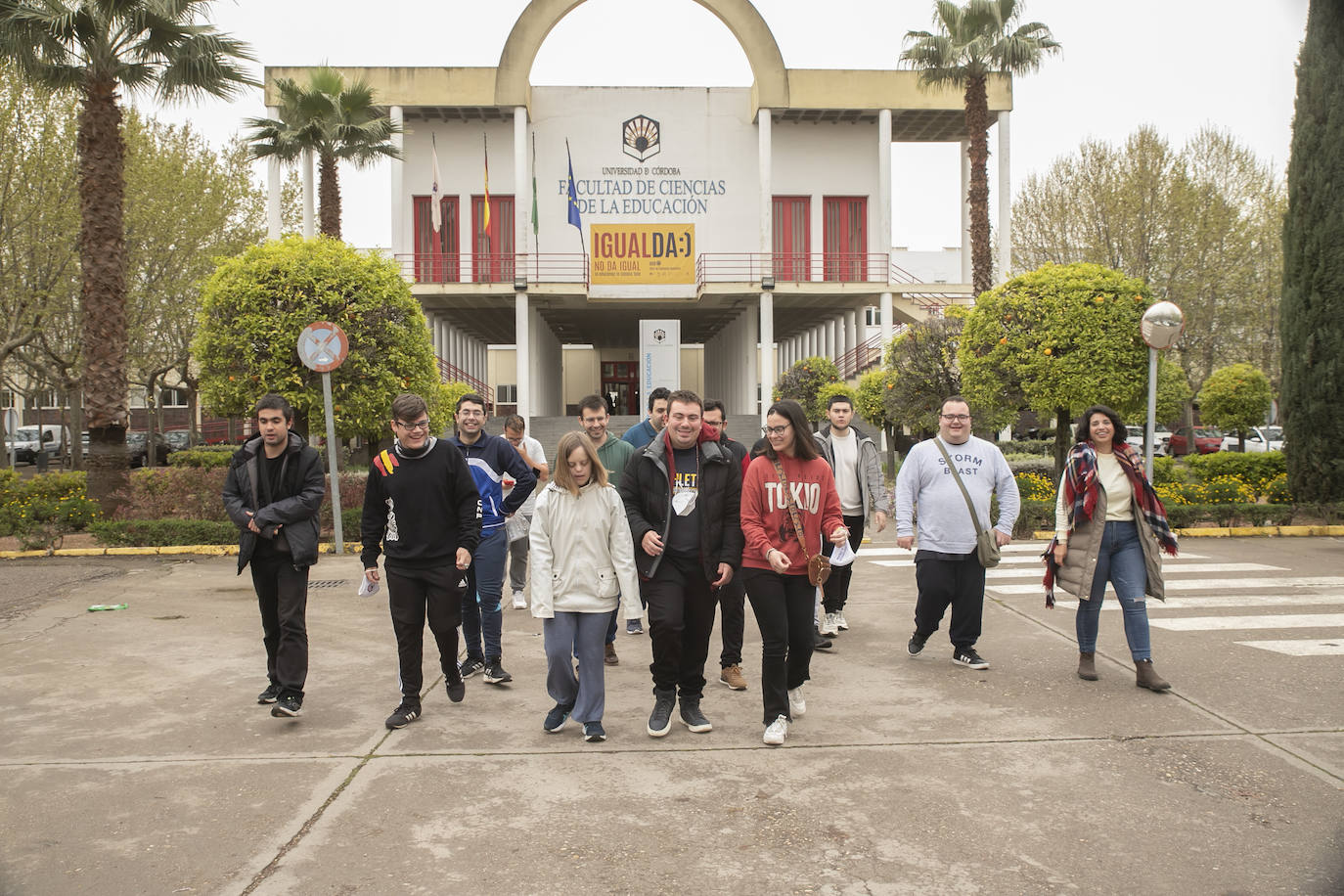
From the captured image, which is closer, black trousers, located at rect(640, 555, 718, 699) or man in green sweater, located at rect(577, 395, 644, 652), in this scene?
black trousers, located at rect(640, 555, 718, 699)

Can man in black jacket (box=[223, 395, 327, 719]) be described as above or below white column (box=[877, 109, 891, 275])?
below

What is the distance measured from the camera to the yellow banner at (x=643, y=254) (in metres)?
27.5

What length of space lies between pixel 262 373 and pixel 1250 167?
3011 cm

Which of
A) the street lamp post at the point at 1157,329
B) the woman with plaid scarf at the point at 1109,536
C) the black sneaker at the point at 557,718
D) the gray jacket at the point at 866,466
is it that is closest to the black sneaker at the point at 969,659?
the woman with plaid scarf at the point at 1109,536

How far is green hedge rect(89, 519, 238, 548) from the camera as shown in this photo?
13.4 m

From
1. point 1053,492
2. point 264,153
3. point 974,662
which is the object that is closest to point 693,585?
point 974,662

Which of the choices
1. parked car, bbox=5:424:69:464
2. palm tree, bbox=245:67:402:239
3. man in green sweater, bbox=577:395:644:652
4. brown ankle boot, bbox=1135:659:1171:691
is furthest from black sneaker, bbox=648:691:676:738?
parked car, bbox=5:424:69:464

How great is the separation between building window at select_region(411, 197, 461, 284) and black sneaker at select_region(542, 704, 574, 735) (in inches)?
1078

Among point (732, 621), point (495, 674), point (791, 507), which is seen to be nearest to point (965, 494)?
point (732, 621)

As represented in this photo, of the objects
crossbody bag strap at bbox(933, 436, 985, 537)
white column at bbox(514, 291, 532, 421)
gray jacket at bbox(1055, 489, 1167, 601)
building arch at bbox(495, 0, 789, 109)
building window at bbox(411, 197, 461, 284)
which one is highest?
building arch at bbox(495, 0, 789, 109)

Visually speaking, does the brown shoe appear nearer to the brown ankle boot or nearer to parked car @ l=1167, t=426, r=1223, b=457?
the brown ankle boot

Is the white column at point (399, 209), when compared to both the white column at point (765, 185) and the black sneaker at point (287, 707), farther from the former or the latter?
the black sneaker at point (287, 707)

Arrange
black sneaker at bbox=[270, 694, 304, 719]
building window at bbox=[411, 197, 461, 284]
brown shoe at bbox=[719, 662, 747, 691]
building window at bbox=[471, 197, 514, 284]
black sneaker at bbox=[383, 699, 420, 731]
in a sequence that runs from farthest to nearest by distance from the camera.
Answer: building window at bbox=[411, 197, 461, 284] < building window at bbox=[471, 197, 514, 284] < brown shoe at bbox=[719, 662, 747, 691] < black sneaker at bbox=[270, 694, 304, 719] < black sneaker at bbox=[383, 699, 420, 731]

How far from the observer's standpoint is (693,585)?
18.0ft
